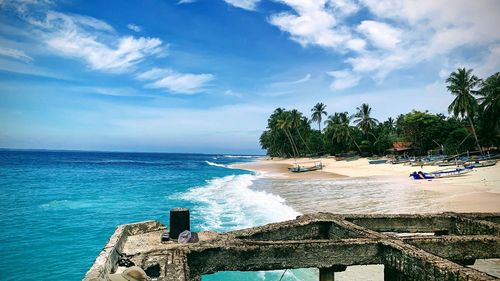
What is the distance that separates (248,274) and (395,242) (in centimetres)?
771

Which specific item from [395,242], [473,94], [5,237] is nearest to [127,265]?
[395,242]

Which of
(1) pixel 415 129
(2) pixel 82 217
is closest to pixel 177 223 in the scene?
(2) pixel 82 217

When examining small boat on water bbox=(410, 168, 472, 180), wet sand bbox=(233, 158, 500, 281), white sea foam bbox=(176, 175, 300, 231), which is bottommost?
→ white sea foam bbox=(176, 175, 300, 231)

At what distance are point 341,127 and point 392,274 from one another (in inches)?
3111

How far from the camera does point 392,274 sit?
658 cm

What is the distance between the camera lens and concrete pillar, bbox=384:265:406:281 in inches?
249

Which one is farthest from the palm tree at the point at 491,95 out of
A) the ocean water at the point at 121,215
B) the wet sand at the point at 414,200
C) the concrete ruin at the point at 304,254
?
the concrete ruin at the point at 304,254

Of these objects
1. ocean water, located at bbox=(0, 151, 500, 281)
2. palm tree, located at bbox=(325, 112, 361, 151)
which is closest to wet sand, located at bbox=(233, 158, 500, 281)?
ocean water, located at bbox=(0, 151, 500, 281)

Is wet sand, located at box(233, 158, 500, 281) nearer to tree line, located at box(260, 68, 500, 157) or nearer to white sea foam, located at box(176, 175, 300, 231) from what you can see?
white sea foam, located at box(176, 175, 300, 231)

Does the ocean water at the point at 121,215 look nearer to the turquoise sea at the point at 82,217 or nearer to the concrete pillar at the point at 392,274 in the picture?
the turquoise sea at the point at 82,217

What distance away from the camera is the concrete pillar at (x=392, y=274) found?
20.7 ft

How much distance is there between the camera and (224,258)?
637 cm

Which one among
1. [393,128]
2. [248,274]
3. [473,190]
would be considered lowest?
[248,274]

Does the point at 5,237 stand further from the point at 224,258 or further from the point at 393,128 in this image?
the point at 393,128
